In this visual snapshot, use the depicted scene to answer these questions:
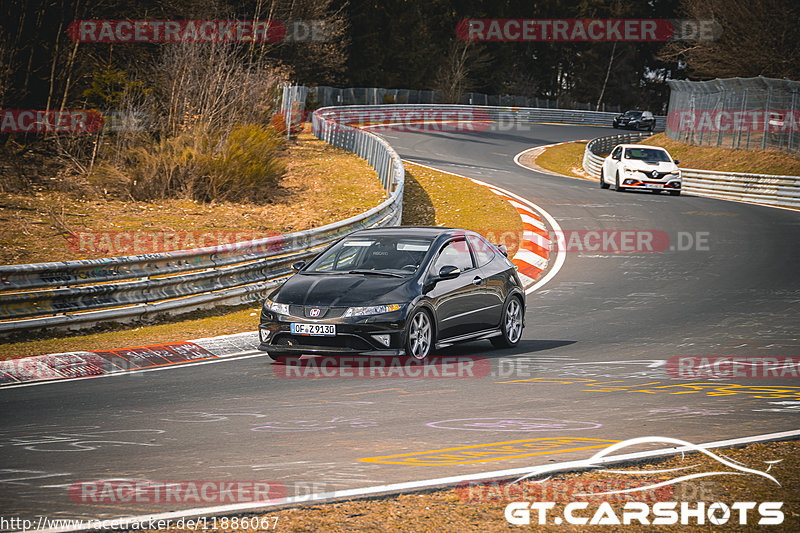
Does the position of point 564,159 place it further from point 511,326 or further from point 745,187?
point 511,326

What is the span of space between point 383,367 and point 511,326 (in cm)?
232

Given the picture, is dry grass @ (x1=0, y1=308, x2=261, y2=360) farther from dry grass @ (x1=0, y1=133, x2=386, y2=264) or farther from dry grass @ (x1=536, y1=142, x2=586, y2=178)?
dry grass @ (x1=536, y1=142, x2=586, y2=178)

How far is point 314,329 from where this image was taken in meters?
9.79

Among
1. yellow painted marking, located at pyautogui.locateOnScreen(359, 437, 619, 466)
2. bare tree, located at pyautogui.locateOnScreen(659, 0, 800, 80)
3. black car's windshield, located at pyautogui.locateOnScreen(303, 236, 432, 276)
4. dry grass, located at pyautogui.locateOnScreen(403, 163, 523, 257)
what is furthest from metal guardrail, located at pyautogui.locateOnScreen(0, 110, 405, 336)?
bare tree, located at pyautogui.locateOnScreen(659, 0, 800, 80)

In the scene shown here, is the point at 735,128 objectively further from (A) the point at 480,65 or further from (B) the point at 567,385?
(A) the point at 480,65

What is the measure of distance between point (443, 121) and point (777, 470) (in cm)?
6461

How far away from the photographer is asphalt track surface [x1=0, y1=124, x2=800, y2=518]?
6055 mm

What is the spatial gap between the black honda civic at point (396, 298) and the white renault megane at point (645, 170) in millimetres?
20039

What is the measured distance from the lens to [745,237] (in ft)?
72.6

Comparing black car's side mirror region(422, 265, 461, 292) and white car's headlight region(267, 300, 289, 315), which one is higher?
black car's side mirror region(422, 265, 461, 292)

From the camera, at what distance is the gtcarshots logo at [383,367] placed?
9.58 meters

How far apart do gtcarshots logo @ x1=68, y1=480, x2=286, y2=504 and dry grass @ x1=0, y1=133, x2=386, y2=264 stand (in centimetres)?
1204

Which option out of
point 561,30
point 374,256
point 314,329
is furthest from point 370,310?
A: point 561,30

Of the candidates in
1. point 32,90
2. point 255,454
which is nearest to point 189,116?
A: point 32,90
